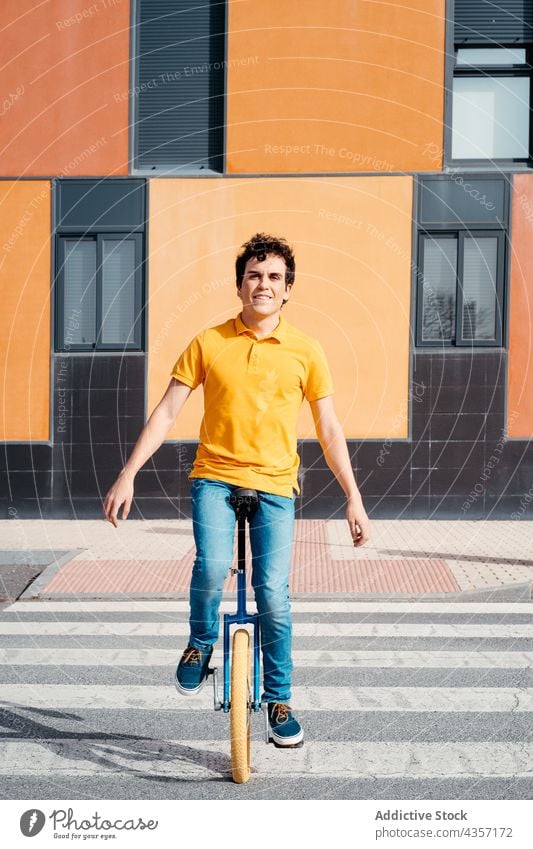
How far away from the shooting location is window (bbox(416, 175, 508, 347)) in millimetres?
14461

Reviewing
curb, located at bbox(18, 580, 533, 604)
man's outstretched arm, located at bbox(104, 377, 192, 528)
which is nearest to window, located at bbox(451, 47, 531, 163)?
curb, located at bbox(18, 580, 533, 604)

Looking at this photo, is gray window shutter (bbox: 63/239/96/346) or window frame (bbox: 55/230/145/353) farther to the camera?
gray window shutter (bbox: 63/239/96/346)

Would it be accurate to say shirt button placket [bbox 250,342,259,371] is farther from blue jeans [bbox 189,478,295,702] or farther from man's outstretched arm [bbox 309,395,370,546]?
blue jeans [bbox 189,478,295,702]

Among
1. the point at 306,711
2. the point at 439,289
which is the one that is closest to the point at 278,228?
the point at 439,289

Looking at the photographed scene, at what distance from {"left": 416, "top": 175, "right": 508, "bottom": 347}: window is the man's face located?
10.3 meters

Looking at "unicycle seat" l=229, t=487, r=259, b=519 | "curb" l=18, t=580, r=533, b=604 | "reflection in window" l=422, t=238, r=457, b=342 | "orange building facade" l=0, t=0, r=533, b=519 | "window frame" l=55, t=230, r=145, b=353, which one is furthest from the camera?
"window frame" l=55, t=230, r=145, b=353

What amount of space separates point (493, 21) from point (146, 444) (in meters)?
12.5

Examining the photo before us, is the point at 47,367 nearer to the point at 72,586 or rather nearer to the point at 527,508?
the point at 72,586

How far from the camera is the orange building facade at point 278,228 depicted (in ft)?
47.4

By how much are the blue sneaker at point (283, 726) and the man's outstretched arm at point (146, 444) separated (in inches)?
43.2

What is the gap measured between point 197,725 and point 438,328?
1038cm

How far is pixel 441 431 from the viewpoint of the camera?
14.5 meters

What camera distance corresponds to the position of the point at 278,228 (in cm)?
1470

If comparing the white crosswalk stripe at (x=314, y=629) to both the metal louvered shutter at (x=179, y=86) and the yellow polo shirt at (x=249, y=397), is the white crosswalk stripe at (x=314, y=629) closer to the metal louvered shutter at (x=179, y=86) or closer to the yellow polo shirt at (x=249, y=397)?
the yellow polo shirt at (x=249, y=397)
